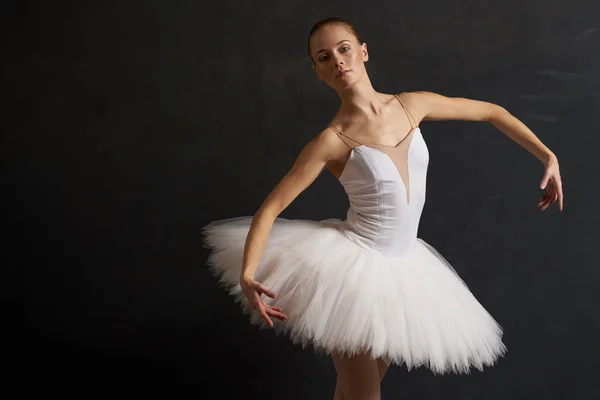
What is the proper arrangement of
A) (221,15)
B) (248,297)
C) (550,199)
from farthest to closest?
(221,15) → (550,199) → (248,297)

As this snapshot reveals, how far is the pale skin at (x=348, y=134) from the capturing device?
1884 millimetres

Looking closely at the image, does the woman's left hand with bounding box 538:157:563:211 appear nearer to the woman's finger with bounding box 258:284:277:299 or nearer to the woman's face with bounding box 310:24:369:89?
the woman's face with bounding box 310:24:369:89

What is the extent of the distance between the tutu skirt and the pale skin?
0.09m

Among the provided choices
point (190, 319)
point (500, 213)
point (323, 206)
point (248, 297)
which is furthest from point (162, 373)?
point (500, 213)

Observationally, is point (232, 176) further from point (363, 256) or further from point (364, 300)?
point (364, 300)

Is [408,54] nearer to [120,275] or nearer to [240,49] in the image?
[240,49]

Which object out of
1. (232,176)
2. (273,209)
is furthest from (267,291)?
(232,176)

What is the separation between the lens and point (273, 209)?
1873mm

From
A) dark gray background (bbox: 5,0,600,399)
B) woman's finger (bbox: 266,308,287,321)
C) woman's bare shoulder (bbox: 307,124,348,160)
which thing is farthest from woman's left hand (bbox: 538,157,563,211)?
woman's finger (bbox: 266,308,287,321)

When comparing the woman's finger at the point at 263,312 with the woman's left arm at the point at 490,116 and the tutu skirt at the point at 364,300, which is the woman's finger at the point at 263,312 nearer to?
the tutu skirt at the point at 364,300

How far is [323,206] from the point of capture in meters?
Answer: 2.72

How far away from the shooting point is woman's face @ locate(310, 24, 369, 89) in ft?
6.33

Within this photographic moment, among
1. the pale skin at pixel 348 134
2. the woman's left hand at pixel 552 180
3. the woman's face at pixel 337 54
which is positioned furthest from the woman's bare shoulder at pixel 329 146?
the woman's left hand at pixel 552 180

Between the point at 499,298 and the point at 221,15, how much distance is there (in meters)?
1.39
